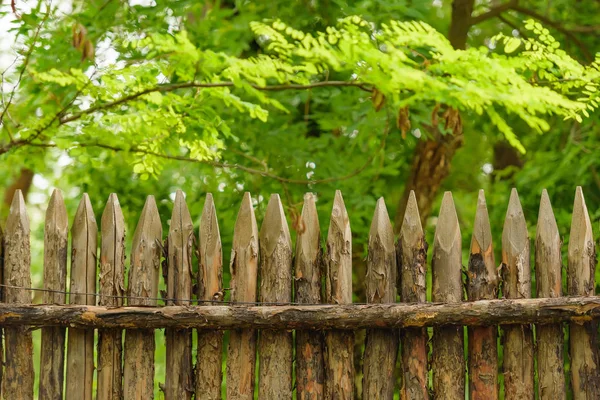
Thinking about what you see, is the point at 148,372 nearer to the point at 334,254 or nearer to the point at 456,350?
the point at 334,254

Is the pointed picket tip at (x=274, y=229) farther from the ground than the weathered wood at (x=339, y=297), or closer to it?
farther from the ground

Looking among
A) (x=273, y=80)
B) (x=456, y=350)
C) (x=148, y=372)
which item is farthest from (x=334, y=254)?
(x=273, y=80)

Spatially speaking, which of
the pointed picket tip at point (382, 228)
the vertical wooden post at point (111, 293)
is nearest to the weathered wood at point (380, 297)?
the pointed picket tip at point (382, 228)

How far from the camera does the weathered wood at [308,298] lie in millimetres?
3207

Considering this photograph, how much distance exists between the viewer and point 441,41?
3414mm

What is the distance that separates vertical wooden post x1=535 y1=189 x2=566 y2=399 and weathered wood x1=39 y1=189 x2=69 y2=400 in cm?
208

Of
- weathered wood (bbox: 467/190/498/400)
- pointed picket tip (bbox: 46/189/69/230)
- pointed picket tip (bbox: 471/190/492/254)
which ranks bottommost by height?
weathered wood (bbox: 467/190/498/400)

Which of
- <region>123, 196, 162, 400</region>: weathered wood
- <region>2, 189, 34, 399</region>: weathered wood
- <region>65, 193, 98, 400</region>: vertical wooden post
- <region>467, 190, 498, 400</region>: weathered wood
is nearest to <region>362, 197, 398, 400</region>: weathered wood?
<region>467, 190, 498, 400</region>: weathered wood

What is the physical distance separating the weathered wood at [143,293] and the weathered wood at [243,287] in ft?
1.14

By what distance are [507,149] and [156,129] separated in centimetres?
555

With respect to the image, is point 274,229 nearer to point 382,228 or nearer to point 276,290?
point 276,290

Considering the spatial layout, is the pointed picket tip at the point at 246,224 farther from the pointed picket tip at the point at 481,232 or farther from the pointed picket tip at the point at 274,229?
the pointed picket tip at the point at 481,232

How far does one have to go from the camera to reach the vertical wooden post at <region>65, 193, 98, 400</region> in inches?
128

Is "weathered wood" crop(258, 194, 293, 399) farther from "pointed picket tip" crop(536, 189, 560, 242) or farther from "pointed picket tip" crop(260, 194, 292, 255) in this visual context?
"pointed picket tip" crop(536, 189, 560, 242)
